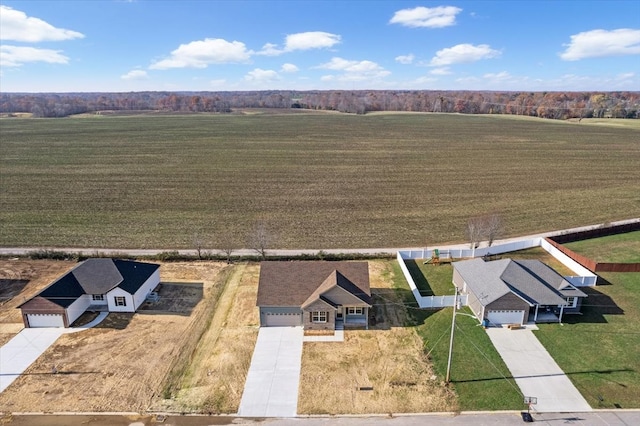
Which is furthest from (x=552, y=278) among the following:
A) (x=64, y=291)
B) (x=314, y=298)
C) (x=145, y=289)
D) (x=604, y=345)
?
(x=64, y=291)

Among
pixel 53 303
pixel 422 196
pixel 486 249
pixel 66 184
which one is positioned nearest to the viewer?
pixel 53 303

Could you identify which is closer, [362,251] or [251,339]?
[251,339]

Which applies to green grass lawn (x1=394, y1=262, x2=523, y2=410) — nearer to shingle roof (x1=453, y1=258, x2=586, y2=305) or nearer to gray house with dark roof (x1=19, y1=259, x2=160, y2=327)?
shingle roof (x1=453, y1=258, x2=586, y2=305)

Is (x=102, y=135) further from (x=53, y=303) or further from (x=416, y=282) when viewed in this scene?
(x=416, y=282)

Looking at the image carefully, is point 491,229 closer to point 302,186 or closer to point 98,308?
point 302,186

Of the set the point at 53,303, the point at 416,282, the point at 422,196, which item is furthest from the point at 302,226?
the point at 53,303

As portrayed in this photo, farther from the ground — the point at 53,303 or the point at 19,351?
the point at 53,303

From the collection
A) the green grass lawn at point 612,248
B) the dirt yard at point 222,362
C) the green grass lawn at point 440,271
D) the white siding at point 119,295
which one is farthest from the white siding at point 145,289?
the green grass lawn at point 612,248
